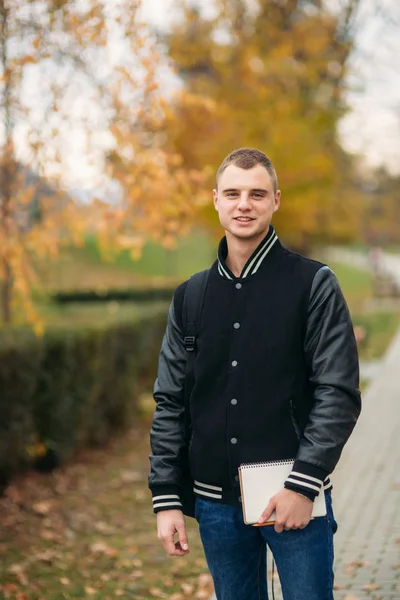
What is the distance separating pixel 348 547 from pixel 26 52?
14.0 feet

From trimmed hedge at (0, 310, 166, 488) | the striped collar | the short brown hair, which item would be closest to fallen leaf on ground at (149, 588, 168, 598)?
trimmed hedge at (0, 310, 166, 488)

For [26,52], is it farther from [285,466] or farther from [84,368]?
[285,466]

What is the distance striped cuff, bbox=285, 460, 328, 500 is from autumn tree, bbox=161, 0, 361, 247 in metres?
11.1

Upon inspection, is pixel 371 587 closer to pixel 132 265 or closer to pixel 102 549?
pixel 102 549

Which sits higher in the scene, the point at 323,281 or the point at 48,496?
the point at 323,281

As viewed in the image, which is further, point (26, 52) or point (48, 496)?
point (48, 496)

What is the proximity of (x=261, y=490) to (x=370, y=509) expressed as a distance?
443cm

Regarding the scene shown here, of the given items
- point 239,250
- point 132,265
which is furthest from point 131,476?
point 132,265

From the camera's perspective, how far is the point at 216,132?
577 inches

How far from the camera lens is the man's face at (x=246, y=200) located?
8.77ft

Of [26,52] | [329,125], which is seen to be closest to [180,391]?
[26,52]

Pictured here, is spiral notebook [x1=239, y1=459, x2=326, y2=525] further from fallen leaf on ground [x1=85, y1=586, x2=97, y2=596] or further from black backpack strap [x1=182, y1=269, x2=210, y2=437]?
fallen leaf on ground [x1=85, y1=586, x2=97, y2=596]

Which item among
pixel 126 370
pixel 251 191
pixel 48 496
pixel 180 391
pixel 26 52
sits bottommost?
pixel 48 496

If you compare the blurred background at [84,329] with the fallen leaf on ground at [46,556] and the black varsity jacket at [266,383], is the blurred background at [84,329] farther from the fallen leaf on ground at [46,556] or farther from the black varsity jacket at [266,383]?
the black varsity jacket at [266,383]
